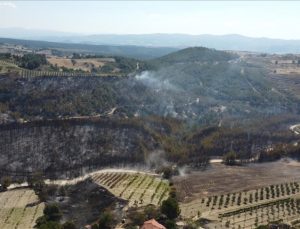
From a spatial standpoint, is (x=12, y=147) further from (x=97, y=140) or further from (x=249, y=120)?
(x=249, y=120)

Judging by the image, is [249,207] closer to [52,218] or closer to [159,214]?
[159,214]

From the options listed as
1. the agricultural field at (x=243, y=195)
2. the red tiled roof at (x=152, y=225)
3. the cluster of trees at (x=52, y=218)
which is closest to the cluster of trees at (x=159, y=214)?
the agricultural field at (x=243, y=195)

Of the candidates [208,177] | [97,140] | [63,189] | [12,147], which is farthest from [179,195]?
[12,147]

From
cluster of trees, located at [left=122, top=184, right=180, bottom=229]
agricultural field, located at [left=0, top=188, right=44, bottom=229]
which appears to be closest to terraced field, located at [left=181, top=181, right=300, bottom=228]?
cluster of trees, located at [left=122, top=184, right=180, bottom=229]

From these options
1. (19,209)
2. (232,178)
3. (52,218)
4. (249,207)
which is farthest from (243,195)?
(19,209)

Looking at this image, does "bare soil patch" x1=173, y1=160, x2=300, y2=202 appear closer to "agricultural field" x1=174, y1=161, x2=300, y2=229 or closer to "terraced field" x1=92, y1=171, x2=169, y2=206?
"agricultural field" x1=174, y1=161, x2=300, y2=229

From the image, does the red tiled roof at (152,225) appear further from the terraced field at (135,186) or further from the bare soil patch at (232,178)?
the bare soil patch at (232,178)
